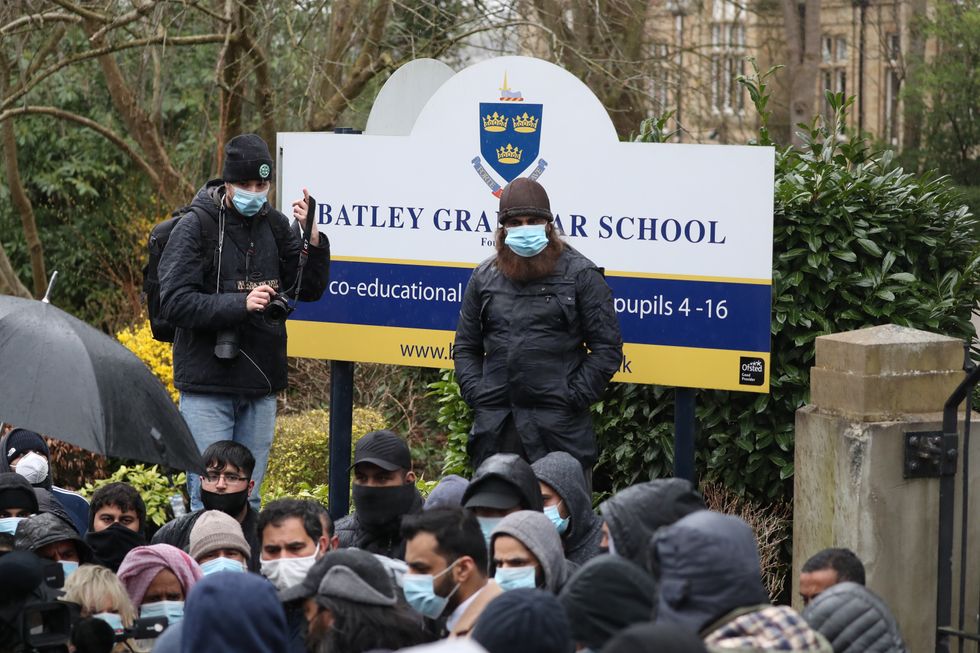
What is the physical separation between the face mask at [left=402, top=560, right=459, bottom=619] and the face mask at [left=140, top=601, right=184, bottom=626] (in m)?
1.02

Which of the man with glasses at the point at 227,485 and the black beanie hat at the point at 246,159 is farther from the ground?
the black beanie hat at the point at 246,159

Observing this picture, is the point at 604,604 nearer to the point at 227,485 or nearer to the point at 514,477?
the point at 514,477

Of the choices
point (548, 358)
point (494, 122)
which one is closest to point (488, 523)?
point (548, 358)

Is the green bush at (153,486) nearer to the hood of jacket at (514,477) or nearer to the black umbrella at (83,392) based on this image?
the black umbrella at (83,392)

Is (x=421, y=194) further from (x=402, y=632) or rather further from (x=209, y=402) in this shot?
(x=402, y=632)

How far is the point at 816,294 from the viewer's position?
745cm

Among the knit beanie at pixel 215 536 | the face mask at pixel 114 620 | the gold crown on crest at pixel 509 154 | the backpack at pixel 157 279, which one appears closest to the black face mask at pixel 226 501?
the knit beanie at pixel 215 536

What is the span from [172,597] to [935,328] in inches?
166

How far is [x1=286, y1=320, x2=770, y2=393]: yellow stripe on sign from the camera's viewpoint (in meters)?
7.04

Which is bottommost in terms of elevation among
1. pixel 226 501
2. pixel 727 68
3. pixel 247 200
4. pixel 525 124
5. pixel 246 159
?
Result: pixel 226 501

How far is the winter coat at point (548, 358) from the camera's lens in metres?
6.50

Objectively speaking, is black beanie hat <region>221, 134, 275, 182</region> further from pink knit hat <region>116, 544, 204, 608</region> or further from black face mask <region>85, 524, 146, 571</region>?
pink knit hat <region>116, 544, 204, 608</region>

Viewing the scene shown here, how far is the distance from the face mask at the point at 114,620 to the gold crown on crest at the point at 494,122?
3.60m

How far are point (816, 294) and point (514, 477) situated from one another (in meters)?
2.75
